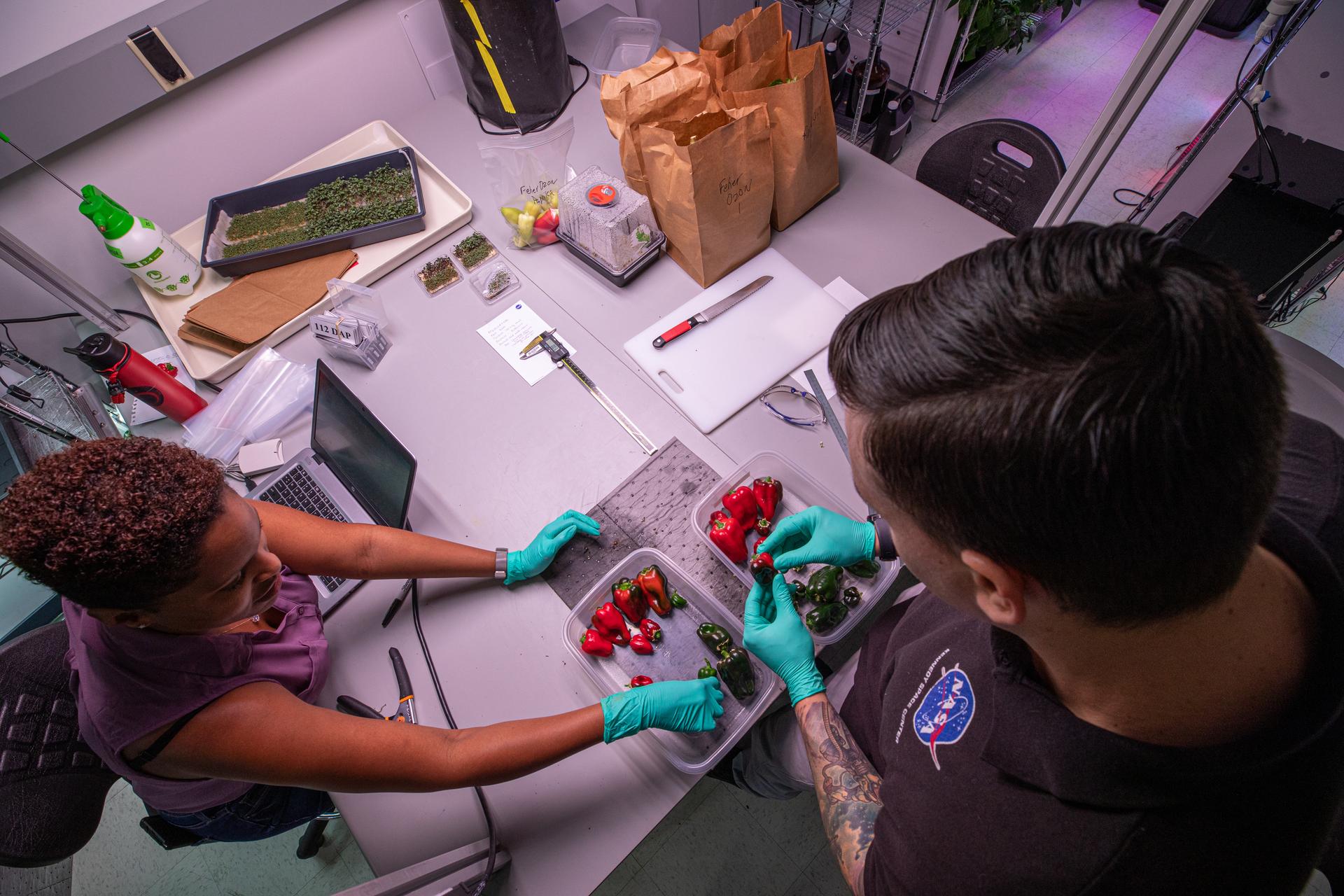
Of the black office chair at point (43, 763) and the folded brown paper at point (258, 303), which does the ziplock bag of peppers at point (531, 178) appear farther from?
the black office chair at point (43, 763)

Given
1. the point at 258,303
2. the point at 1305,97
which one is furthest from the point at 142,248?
the point at 1305,97

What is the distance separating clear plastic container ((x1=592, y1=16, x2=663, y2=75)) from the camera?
198cm

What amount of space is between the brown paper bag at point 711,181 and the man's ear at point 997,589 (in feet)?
3.26

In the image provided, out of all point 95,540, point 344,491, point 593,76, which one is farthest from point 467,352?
point 593,76

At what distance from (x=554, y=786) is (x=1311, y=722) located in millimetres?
1022

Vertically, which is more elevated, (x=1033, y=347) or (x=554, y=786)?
(x=1033, y=347)

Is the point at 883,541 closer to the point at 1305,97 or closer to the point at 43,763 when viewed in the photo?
the point at 43,763

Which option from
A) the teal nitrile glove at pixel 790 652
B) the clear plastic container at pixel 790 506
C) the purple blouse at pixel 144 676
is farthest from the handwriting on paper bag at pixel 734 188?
the purple blouse at pixel 144 676

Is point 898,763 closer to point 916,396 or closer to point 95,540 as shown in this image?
point 916,396

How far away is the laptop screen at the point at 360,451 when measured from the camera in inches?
46.0

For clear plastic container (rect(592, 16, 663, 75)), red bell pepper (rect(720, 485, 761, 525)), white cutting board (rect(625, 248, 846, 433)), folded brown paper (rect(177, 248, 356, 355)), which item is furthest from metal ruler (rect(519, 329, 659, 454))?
clear plastic container (rect(592, 16, 663, 75))

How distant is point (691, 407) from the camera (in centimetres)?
139

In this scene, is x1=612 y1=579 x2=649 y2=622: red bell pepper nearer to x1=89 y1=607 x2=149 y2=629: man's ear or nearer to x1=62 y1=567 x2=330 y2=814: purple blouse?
A: x1=62 y1=567 x2=330 y2=814: purple blouse

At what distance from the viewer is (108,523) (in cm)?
70
